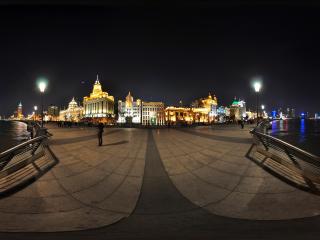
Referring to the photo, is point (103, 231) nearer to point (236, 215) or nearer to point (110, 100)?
point (236, 215)

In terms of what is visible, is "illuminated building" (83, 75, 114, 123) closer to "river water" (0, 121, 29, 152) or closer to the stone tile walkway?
"river water" (0, 121, 29, 152)

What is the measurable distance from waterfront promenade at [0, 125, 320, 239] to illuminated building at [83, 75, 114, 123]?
486 ft

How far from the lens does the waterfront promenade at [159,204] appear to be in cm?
485

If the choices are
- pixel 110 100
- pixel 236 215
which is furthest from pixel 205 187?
pixel 110 100

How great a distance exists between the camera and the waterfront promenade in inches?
191

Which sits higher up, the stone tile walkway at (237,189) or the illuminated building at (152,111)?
the illuminated building at (152,111)

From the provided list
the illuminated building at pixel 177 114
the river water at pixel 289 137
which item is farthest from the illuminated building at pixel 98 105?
the river water at pixel 289 137

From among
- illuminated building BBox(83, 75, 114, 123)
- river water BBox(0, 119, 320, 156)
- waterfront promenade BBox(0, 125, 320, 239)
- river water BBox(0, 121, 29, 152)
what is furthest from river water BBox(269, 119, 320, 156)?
illuminated building BBox(83, 75, 114, 123)

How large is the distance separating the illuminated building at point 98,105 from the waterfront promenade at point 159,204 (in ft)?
486

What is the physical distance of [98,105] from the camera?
16100cm

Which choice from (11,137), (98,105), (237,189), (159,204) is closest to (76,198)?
(159,204)

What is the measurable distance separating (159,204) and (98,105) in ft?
532

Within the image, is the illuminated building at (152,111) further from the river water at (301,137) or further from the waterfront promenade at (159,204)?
the waterfront promenade at (159,204)

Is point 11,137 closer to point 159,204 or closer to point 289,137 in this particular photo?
point 159,204
